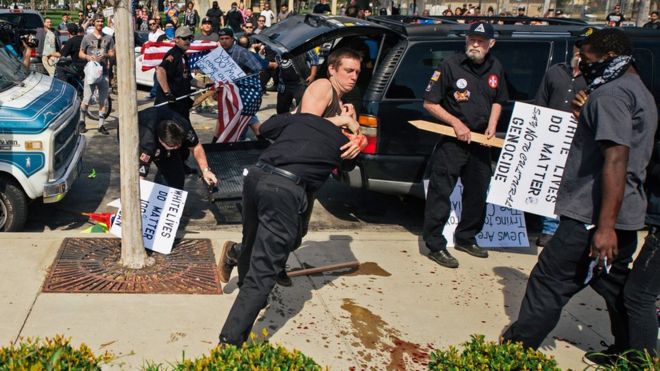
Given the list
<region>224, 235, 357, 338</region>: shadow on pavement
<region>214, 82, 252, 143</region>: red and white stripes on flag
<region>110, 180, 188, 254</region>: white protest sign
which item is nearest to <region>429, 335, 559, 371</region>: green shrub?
<region>224, 235, 357, 338</region>: shadow on pavement

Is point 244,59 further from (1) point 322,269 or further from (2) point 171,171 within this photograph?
(1) point 322,269

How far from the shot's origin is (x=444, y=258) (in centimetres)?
591

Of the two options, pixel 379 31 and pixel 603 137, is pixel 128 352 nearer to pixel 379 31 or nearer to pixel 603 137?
pixel 603 137

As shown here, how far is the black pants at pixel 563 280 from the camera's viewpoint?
3.86m

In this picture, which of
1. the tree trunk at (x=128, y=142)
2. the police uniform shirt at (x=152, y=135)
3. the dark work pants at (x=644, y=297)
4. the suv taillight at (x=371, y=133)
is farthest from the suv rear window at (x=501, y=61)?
the dark work pants at (x=644, y=297)

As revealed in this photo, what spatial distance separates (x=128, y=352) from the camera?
4082 millimetres

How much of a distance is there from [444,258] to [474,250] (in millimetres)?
443

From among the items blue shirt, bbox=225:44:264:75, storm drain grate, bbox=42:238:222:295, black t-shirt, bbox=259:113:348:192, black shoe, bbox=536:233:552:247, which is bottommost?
black shoe, bbox=536:233:552:247

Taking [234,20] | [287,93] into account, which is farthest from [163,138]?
[234,20]

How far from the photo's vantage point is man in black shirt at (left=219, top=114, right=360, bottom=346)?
12.7 ft

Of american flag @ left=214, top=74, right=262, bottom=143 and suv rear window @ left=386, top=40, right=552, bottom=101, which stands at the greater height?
suv rear window @ left=386, top=40, right=552, bottom=101

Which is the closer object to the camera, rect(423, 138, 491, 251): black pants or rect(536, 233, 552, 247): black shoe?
rect(423, 138, 491, 251): black pants

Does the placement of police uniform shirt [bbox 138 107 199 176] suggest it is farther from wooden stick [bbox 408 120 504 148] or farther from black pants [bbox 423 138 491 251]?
black pants [bbox 423 138 491 251]

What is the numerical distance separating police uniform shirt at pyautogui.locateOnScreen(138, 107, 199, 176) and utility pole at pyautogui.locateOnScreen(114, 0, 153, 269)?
780mm
